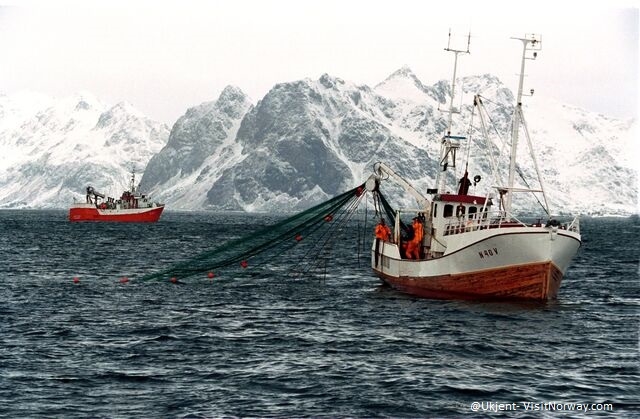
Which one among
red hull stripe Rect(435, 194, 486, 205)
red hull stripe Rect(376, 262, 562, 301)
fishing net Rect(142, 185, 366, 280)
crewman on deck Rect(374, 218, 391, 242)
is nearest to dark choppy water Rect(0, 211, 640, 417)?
red hull stripe Rect(376, 262, 562, 301)

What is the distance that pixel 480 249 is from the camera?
53.1 meters

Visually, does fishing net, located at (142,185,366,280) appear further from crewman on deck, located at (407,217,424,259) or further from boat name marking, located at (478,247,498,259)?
boat name marking, located at (478,247,498,259)

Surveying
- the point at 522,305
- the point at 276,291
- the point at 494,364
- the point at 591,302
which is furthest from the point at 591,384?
the point at 276,291

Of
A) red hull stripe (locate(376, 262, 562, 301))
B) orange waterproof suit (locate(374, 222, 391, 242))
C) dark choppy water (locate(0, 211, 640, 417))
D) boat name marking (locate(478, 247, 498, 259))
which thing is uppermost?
orange waterproof suit (locate(374, 222, 391, 242))

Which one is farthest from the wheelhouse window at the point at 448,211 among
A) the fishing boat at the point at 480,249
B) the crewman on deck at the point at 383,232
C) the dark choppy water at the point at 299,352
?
the dark choppy water at the point at 299,352

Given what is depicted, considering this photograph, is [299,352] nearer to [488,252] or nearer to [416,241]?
[488,252]

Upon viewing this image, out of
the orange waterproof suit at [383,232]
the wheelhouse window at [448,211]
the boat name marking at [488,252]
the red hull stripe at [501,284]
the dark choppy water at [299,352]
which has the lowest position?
the dark choppy water at [299,352]

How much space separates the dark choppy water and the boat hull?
1733mm

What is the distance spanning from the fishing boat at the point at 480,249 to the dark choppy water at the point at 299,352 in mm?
1871

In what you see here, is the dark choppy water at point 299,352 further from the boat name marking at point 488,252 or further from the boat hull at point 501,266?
the boat name marking at point 488,252

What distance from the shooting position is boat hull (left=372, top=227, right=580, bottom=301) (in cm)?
5156

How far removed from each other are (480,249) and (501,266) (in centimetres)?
165

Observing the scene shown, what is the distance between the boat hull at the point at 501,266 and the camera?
51.6 m

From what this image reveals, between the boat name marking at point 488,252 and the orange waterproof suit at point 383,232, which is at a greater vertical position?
the orange waterproof suit at point 383,232
